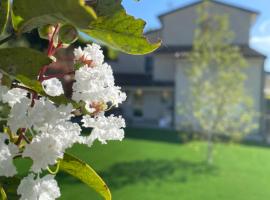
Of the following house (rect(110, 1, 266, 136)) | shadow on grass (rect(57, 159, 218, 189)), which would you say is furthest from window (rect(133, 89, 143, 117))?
shadow on grass (rect(57, 159, 218, 189))

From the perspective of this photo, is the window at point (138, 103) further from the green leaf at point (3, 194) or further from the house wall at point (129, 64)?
the green leaf at point (3, 194)

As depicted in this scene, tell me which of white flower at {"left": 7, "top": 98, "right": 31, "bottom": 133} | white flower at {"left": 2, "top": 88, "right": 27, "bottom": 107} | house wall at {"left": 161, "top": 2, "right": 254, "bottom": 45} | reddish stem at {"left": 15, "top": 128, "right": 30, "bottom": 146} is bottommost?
reddish stem at {"left": 15, "top": 128, "right": 30, "bottom": 146}

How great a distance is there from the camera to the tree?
1.75 ft

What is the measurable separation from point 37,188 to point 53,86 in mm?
157

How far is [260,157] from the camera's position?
1181cm

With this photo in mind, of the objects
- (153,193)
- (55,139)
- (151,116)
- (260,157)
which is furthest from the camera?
(151,116)

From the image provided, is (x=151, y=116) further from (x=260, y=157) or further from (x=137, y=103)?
Result: (x=260, y=157)

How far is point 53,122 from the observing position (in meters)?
0.55

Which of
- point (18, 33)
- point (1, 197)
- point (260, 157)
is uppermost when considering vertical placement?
point (18, 33)

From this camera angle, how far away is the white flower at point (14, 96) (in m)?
0.61

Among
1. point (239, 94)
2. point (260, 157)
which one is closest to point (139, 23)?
point (239, 94)

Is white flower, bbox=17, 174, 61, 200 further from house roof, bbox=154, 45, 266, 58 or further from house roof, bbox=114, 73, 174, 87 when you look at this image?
house roof, bbox=114, 73, 174, 87

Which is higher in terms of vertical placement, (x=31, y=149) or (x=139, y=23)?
(x=139, y=23)

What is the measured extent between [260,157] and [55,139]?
38.4 feet
